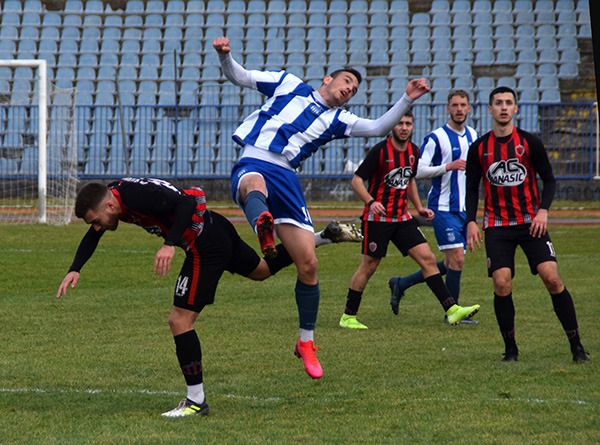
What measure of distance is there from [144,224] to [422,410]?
186 cm

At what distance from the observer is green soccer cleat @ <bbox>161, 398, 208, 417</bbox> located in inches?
229

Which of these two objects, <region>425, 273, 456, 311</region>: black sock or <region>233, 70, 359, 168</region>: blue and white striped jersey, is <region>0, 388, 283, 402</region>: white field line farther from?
<region>425, 273, 456, 311</region>: black sock

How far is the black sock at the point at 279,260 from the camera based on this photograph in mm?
7008

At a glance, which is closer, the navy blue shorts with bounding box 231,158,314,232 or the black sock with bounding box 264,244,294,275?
the black sock with bounding box 264,244,294,275

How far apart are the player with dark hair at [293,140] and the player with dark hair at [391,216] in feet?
7.03

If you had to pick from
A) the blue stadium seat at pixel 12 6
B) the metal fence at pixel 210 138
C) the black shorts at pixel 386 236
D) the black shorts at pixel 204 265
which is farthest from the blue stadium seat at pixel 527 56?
the black shorts at pixel 204 265

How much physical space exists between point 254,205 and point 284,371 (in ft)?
3.99

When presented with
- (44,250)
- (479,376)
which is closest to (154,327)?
(479,376)

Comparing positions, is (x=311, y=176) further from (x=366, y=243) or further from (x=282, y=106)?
(x=282, y=106)

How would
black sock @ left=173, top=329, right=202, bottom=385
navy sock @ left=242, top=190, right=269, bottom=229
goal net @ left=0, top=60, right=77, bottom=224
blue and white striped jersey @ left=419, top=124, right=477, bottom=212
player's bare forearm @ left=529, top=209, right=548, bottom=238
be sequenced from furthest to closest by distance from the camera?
goal net @ left=0, top=60, right=77, bottom=224, blue and white striped jersey @ left=419, top=124, right=477, bottom=212, player's bare forearm @ left=529, top=209, right=548, bottom=238, navy sock @ left=242, top=190, right=269, bottom=229, black sock @ left=173, top=329, right=202, bottom=385

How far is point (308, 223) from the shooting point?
7.44m

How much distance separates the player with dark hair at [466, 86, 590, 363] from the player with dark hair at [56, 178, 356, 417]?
214 cm

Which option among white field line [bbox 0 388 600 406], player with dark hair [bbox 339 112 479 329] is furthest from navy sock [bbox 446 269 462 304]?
white field line [bbox 0 388 600 406]

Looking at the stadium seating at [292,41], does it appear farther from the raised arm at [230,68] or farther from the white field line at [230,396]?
the white field line at [230,396]
